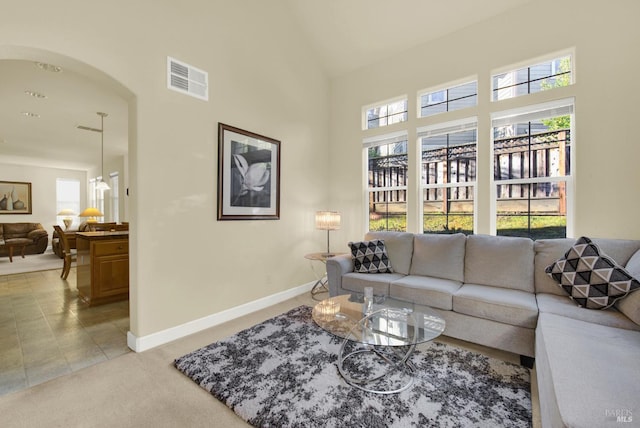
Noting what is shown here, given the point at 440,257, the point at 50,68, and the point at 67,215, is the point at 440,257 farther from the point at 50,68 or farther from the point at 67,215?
the point at 67,215

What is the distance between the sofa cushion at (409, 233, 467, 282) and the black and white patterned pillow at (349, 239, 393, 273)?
1.08 ft

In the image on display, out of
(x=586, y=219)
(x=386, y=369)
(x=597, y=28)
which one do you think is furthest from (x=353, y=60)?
(x=386, y=369)

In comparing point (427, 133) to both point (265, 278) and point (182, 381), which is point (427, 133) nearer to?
point (265, 278)

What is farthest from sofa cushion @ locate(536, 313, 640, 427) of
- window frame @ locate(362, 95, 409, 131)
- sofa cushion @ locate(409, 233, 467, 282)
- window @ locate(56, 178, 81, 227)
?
window @ locate(56, 178, 81, 227)

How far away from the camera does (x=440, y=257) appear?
10.2 feet

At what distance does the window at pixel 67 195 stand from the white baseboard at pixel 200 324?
30.4 feet

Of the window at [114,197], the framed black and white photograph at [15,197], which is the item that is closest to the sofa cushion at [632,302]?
the window at [114,197]

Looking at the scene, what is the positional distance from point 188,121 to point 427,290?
2.80 metres

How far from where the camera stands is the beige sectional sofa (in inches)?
45.2

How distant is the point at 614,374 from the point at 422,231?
265cm

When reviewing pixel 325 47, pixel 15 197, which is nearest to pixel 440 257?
pixel 325 47

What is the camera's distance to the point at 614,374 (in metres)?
1.23

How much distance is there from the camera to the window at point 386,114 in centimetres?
407

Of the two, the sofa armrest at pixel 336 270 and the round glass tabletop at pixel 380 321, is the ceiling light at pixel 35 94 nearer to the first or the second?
the sofa armrest at pixel 336 270
